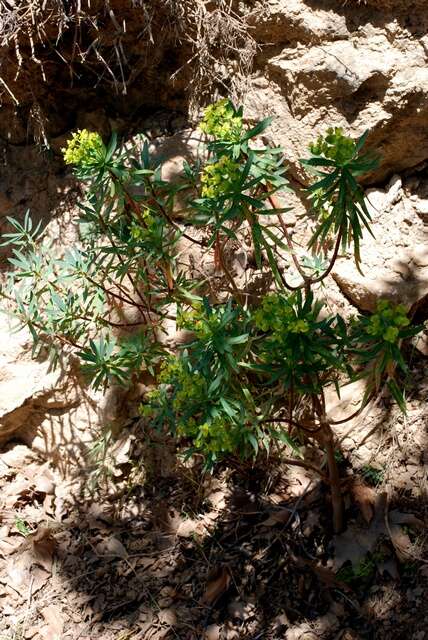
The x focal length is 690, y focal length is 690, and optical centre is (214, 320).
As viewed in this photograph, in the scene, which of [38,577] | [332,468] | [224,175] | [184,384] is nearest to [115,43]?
[224,175]

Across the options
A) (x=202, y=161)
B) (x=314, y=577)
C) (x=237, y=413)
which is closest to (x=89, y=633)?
(x=314, y=577)

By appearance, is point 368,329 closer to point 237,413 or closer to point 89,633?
point 237,413

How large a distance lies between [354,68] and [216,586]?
106 inches

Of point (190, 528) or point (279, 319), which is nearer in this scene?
point (279, 319)

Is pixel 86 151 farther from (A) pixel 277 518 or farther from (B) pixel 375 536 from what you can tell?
(B) pixel 375 536

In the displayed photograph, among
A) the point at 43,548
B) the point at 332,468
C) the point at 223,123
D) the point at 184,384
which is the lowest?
the point at 43,548

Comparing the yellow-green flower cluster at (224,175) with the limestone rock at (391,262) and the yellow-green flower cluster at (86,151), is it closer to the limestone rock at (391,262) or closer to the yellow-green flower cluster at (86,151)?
the yellow-green flower cluster at (86,151)

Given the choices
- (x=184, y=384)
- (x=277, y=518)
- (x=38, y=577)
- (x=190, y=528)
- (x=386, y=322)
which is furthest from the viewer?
(x=38, y=577)

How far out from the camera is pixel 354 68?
362 centimetres

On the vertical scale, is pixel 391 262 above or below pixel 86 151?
Answer: below

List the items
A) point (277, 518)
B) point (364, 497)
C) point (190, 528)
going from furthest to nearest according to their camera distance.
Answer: point (190, 528)
point (277, 518)
point (364, 497)

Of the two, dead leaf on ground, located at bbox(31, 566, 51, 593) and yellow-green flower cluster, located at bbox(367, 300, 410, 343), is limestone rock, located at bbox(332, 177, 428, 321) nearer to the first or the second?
yellow-green flower cluster, located at bbox(367, 300, 410, 343)

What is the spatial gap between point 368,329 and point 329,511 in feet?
3.99

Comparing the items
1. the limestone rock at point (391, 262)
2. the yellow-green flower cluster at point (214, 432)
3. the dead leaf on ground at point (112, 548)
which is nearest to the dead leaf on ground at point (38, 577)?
the dead leaf on ground at point (112, 548)
